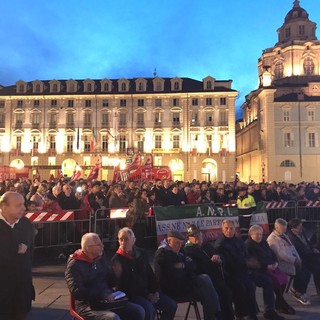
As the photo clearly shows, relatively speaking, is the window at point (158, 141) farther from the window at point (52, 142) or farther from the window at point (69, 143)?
the window at point (52, 142)

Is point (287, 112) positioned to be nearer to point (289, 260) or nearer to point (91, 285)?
point (289, 260)

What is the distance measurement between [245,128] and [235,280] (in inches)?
2914

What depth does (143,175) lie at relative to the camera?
88.3ft

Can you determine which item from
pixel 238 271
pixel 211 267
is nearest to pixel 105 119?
pixel 238 271

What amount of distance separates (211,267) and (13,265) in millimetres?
3318

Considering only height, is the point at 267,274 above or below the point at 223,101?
below

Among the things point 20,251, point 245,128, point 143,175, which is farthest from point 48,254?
point 245,128

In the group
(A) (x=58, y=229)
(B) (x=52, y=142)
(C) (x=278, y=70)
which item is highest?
(C) (x=278, y=70)

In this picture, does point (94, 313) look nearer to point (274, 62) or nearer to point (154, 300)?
point (154, 300)

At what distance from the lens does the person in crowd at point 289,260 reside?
755cm

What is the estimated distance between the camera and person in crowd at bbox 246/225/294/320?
22.6 feet

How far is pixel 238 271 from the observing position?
22.5 ft

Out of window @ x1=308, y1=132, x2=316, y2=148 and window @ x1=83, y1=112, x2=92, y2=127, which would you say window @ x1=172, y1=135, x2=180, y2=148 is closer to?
window @ x1=83, y1=112, x2=92, y2=127

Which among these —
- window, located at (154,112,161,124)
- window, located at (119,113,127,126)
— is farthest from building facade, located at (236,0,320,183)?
window, located at (119,113,127,126)
